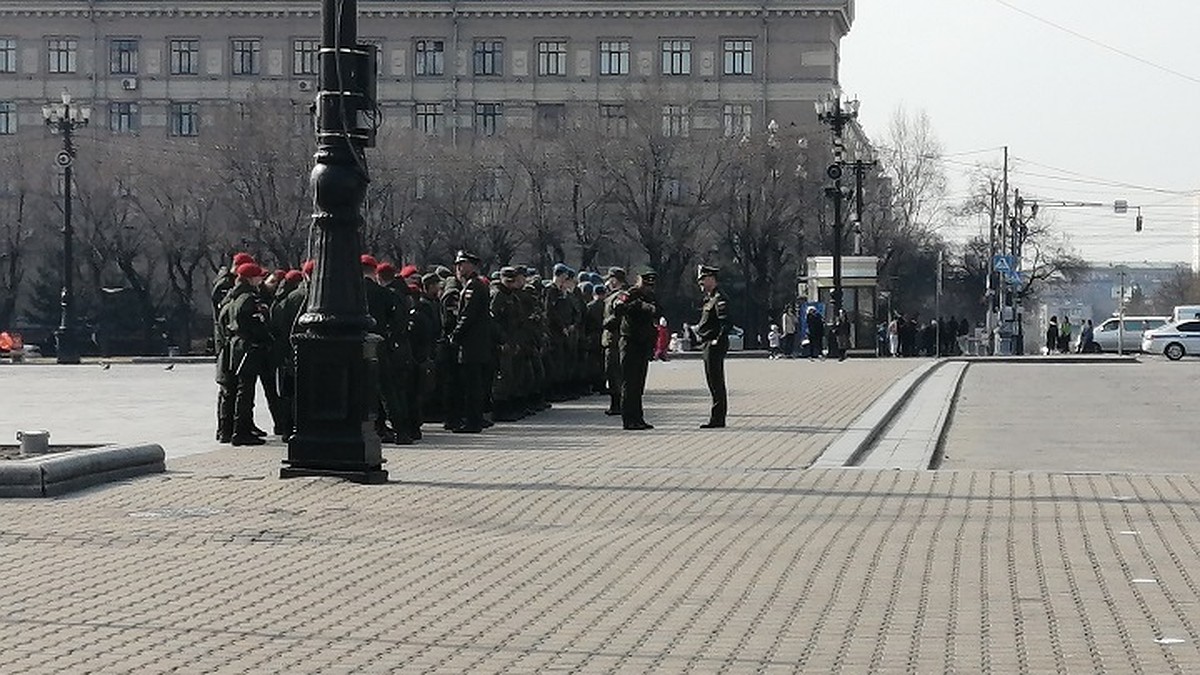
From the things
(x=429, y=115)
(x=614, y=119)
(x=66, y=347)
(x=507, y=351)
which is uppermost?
(x=429, y=115)

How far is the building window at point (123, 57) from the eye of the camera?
353 feet

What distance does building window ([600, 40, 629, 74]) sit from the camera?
10919cm

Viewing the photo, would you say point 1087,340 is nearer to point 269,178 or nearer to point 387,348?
point 269,178

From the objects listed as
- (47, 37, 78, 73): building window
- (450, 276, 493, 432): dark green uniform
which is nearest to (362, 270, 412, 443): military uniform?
(450, 276, 493, 432): dark green uniform

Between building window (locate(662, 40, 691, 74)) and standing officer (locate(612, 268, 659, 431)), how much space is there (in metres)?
83.5

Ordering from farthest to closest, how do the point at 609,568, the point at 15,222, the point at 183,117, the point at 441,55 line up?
the point at 441,55, the point at 183,117, the point at 15,222, the point at 609,568

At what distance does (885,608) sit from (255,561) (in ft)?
12.4

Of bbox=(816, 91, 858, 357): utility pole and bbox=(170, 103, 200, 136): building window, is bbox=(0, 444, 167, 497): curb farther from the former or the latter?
bbox=(170, 103, 200, 136): building window

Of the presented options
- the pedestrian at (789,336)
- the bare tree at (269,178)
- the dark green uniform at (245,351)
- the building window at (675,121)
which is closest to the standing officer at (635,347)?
the dark green uniform at (245,351)

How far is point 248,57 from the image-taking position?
4262 inches

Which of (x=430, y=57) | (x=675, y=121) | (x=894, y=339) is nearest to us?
(x=894, y=339)

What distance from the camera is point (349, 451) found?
17328mm

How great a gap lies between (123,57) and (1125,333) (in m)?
49.9

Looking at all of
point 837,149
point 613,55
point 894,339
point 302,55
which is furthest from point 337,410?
point 613,55
